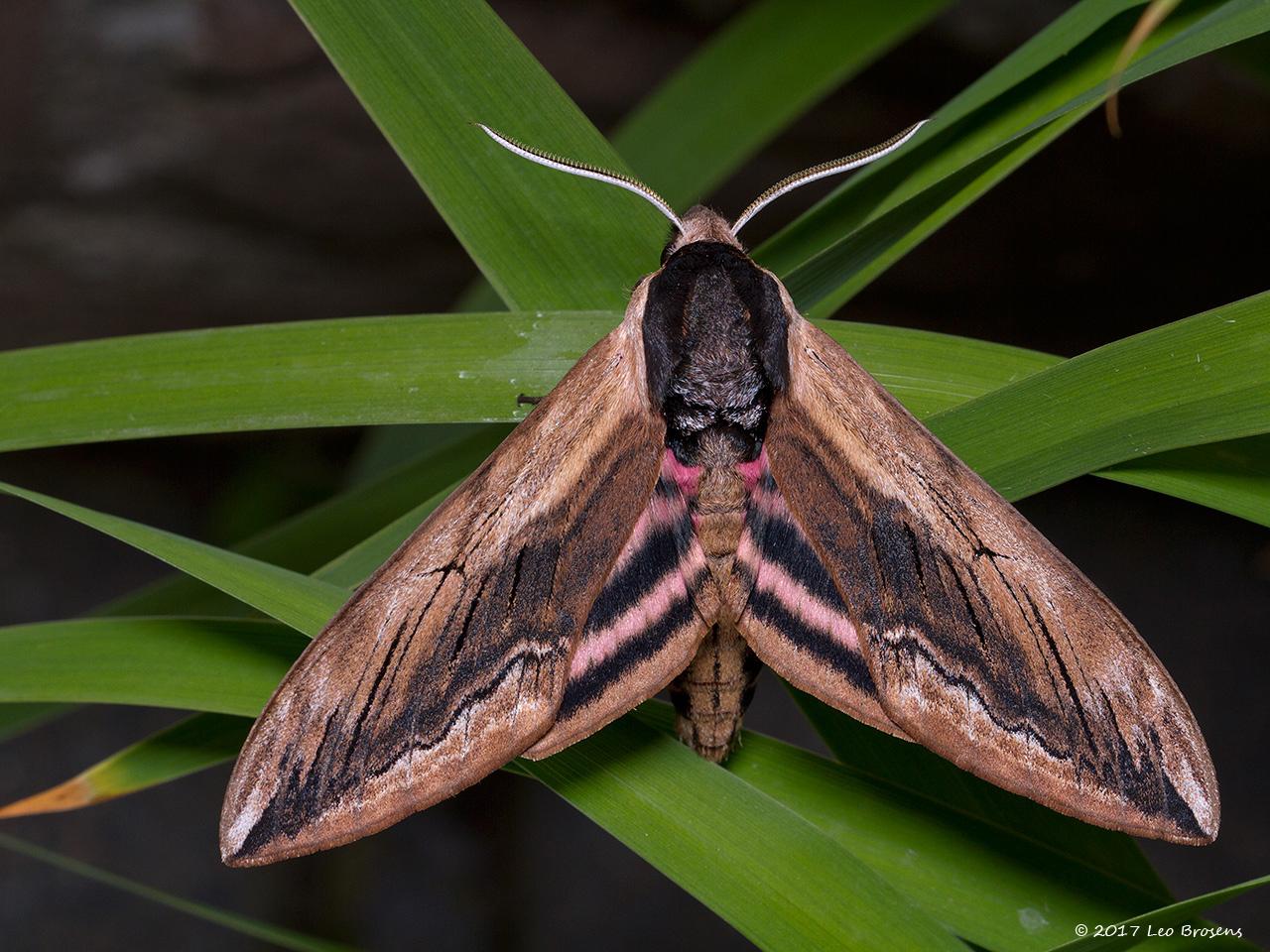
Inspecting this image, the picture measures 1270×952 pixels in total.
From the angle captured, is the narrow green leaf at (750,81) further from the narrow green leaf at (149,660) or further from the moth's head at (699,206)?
the narrow green leaf at (149,660)

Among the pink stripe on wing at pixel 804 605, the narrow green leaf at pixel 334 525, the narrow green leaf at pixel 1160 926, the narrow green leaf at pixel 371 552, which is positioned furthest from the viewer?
the narrow green leaf at pixel 334 525

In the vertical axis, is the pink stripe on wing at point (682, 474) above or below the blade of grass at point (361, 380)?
below

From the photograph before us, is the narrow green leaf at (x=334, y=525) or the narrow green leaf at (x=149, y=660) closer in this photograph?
the narrow green leaf at (x=149, y=660)

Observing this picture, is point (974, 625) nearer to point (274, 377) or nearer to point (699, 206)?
point (699, 206)

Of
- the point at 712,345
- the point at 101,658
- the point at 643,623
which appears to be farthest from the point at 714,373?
the point at 101,658

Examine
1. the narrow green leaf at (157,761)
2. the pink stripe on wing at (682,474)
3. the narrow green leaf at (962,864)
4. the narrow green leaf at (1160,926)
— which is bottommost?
the narrow green leaf at (1160,926)

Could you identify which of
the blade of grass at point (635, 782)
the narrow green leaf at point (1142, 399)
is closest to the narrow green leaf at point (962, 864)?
the blade of grass at point (635, 782)
